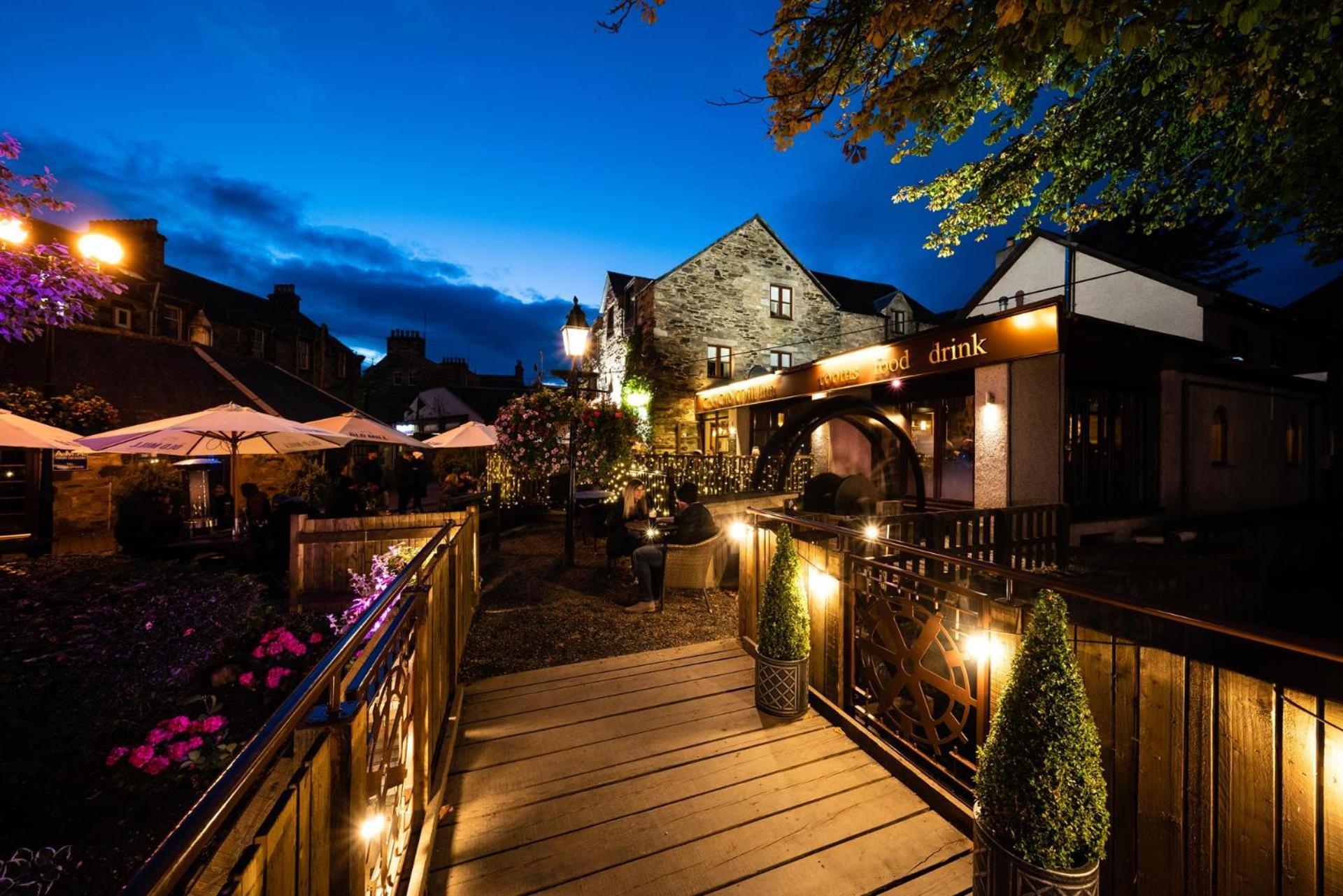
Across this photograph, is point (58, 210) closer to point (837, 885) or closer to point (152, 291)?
point (837, 885)

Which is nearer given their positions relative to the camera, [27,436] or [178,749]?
[178,749]

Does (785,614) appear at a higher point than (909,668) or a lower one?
higher

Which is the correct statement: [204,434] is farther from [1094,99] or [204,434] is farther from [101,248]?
[1094,99]

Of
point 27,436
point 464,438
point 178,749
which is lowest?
point 178,749

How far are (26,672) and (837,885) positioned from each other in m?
5.66

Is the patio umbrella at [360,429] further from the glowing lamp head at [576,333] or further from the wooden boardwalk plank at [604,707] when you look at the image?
the wooden boardwalk plank at [604,707]

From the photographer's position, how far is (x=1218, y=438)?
12.2m

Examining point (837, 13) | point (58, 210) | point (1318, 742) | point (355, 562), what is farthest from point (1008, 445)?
point (58, 210)

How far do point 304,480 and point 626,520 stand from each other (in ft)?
39.3

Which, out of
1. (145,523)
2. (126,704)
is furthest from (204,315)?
(126,704)

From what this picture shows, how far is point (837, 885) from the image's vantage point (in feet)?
8.00

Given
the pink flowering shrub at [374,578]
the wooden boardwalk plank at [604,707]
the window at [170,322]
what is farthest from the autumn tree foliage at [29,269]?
the window at [170,322]

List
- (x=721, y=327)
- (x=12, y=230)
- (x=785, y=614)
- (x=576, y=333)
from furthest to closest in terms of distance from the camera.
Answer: (x=721, y=327), (x=576, y=333), (x=12, y=230), (x=785, y=614)

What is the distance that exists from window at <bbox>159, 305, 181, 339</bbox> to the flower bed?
18.2 meters
